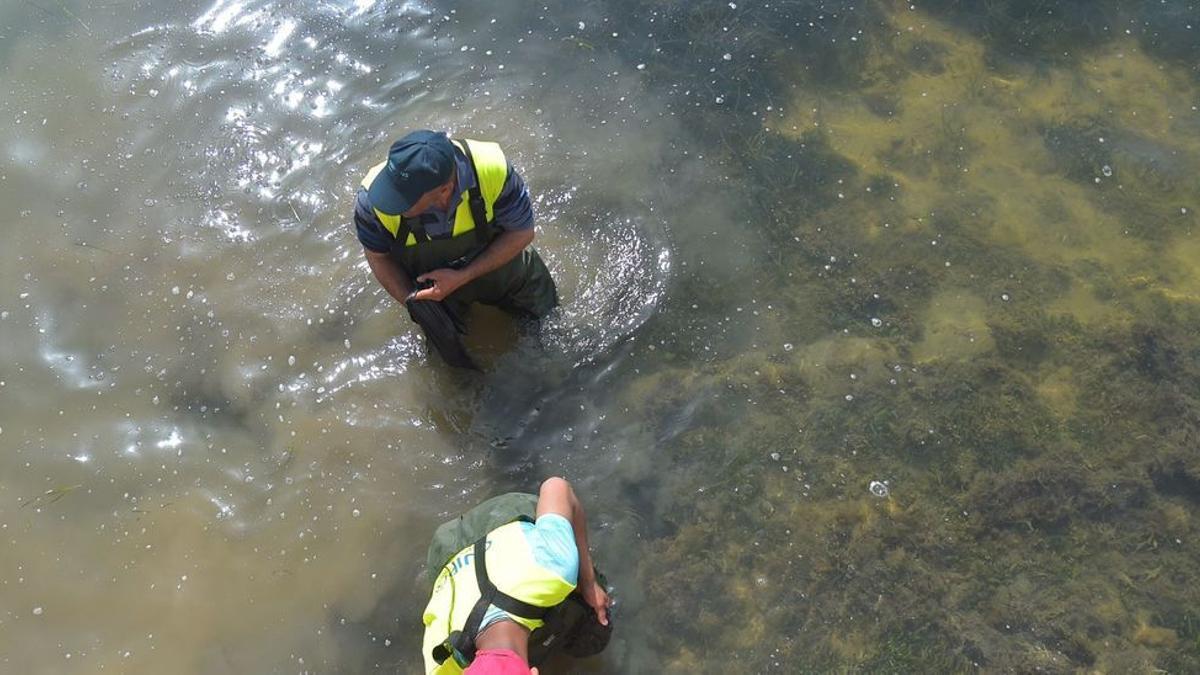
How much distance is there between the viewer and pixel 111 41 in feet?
22.4

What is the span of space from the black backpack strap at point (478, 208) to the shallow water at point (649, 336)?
1228 mm

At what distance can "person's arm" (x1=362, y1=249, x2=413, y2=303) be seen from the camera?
14.4 ft

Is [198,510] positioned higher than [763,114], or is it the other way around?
[763,114]

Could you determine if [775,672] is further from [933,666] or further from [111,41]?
[111,41]

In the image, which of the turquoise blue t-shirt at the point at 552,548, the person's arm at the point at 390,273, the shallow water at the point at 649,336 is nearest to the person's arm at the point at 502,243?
the person's arm at the point at 390,273

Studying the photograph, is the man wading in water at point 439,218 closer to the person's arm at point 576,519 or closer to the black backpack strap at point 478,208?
the black backpack strap at point 478,208

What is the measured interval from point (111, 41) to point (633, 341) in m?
4.51

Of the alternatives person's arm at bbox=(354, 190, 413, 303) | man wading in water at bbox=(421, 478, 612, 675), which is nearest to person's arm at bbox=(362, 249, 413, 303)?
person's arm at bbox=(354, 190, 413, 303)

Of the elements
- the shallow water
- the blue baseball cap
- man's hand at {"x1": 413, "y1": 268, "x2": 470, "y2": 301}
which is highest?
the blue baseball cap

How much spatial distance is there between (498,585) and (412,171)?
5.37 feet

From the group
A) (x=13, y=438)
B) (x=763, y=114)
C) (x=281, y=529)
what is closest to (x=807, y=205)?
(x=763, y=114)

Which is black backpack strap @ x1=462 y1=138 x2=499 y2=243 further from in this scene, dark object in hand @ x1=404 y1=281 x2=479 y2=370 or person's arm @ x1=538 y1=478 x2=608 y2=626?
person's arm @ x1=538 y1=478 x2=608 y2=626

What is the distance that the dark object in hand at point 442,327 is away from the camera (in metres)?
4.63

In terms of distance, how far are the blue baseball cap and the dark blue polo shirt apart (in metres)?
0.17
